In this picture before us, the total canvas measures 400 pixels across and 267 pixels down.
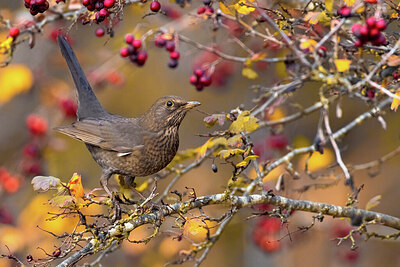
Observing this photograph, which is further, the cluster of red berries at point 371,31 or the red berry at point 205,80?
the red berry at point 205,80

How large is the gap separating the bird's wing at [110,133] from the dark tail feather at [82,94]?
0.77ft

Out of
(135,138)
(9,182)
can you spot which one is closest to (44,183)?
(135,138)

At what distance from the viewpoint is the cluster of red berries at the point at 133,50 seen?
434 cm

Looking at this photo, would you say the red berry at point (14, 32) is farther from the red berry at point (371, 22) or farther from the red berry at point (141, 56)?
the red berry at point (371, 22)

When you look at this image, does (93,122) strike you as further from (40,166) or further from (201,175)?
(201,175)

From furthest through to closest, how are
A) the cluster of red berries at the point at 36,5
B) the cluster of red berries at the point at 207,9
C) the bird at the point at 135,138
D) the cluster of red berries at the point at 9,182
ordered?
1. the cluster of red berries at the point at 9,182
2. the bird at the point at 135,138
3. the cluster of red berries at the point at 207,9
4. the cluster of red berries at the point at 36,5

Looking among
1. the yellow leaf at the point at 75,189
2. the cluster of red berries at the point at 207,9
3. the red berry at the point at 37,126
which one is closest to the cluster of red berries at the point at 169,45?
the cluster of red berries at the point at 207,9

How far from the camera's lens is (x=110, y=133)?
180 inches

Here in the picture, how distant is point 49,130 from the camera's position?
635 centimetres

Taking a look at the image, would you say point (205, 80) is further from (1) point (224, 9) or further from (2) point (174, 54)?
(1) point (224, 9)

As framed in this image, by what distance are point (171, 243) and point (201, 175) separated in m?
2.83

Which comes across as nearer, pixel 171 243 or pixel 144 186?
pixel 144 186

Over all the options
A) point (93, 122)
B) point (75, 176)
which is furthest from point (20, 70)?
point (75, 176)

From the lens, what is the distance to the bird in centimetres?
426
